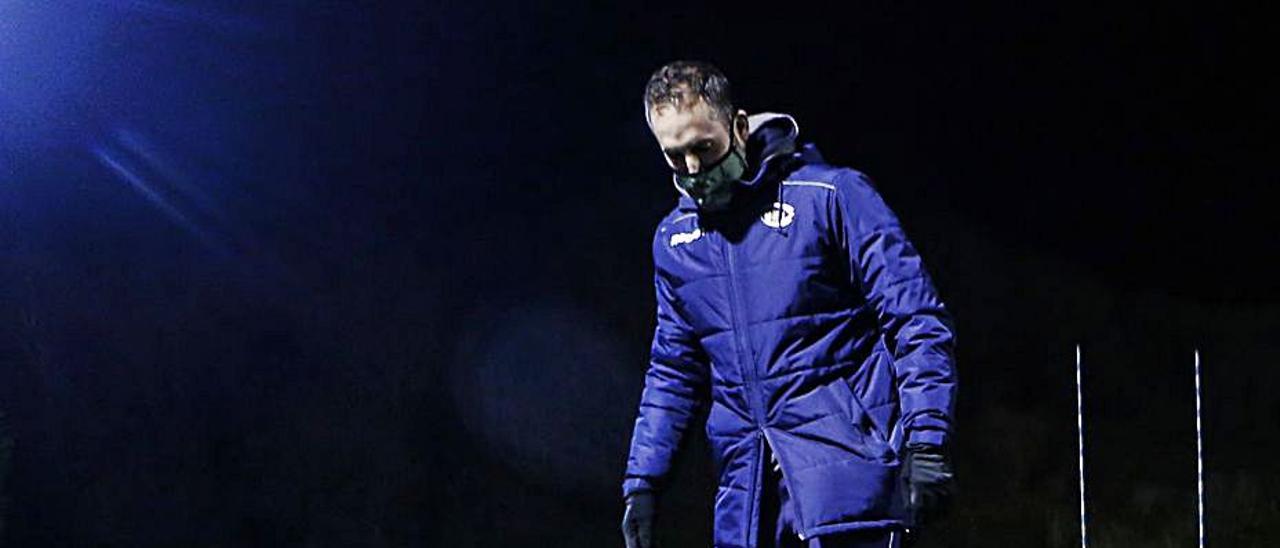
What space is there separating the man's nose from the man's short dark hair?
0.08 m

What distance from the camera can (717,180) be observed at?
116 inches

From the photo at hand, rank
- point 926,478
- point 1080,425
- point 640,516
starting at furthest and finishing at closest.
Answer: point 1080,425, point 640,516, point 926,478

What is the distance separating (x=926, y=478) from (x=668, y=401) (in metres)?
0.60

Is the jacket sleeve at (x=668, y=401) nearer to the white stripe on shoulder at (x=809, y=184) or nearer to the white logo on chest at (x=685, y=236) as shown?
the white logo on chest at (x=685, y=236)

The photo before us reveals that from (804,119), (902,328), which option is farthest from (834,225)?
(804,119)

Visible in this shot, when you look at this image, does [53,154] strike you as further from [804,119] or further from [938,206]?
[938,206]

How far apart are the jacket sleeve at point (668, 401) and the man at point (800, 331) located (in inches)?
2.9

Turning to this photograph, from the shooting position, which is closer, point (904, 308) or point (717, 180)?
point (904, 308)

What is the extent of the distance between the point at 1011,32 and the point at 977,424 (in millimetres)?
1228

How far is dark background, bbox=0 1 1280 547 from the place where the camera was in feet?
18.4

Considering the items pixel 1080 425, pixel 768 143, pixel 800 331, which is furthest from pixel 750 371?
pixel 1080 425

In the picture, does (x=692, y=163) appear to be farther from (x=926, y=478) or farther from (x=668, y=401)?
(x=926, y=478)

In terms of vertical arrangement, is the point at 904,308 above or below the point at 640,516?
above

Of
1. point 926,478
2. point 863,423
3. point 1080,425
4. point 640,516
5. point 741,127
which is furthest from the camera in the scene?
point 1080,425
